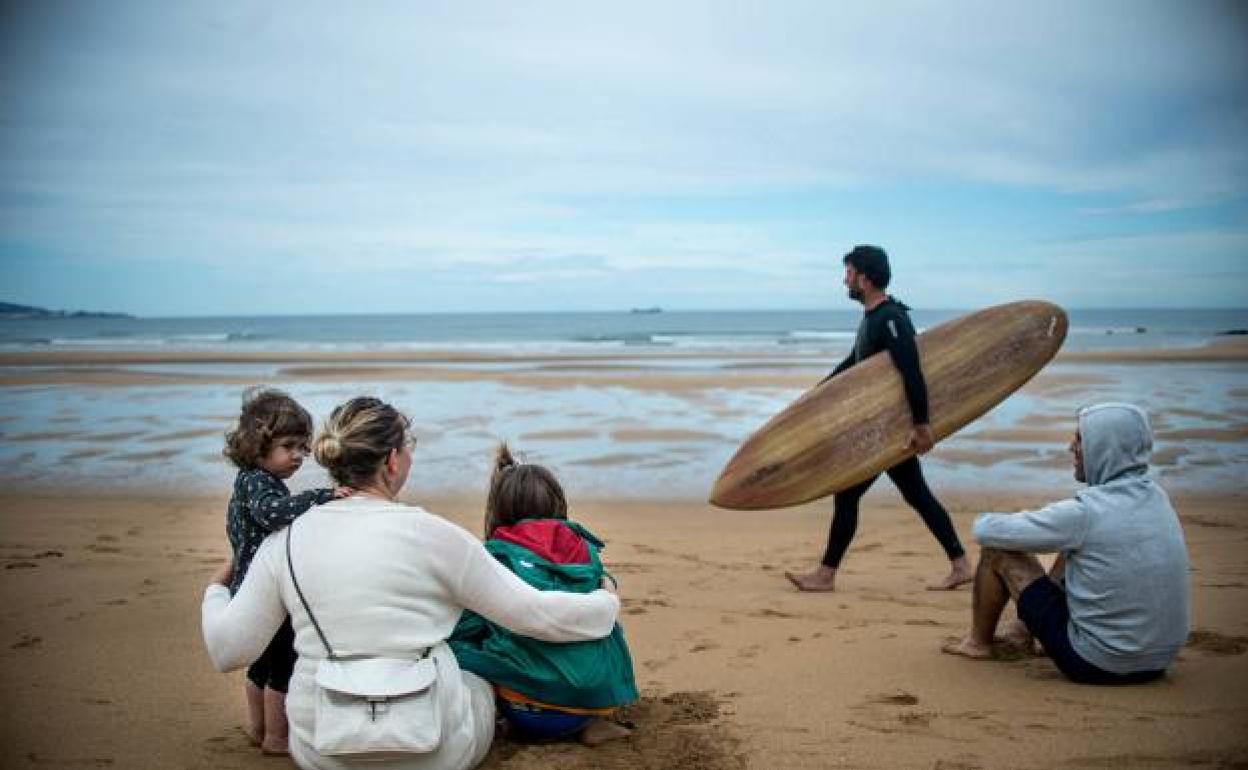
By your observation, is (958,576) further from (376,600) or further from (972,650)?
(376,600)

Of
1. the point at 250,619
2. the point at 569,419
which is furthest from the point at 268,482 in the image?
the point at 569,419

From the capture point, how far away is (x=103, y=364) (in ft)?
87.5

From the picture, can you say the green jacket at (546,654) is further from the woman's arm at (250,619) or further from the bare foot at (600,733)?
the woman's arm at (250,619)

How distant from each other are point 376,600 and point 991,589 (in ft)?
8.20

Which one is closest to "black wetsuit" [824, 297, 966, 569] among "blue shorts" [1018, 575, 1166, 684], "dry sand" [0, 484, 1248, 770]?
"dry sand" [0, 484, 1248, 770]

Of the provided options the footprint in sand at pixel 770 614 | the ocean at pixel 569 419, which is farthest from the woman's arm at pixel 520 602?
the ocean at pixel 569 419

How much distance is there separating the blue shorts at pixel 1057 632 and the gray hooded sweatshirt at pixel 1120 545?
7cm

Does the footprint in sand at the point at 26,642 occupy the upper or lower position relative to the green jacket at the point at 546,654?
lower

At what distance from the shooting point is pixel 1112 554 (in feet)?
11.5

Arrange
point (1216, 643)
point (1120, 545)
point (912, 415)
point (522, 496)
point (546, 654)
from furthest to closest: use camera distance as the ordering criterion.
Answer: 1. point (912, 415)
2. point (1216, 643)
3. point (1120, 545)
4. point (522, 496)
5. point (546, 654)

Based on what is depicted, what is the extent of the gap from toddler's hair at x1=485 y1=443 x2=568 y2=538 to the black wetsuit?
2.53m

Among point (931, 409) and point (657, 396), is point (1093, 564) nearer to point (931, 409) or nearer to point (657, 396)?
point (931, 409)

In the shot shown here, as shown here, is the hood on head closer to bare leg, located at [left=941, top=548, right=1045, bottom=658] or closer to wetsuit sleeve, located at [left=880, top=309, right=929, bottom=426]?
bare leg, located at [left=941, top=548, right=1045, bottom=658]

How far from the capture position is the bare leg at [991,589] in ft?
12.6
